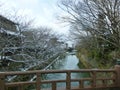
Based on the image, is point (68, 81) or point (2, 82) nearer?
point (2, 82)

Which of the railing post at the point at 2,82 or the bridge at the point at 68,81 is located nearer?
the railing post at the point at 2,82

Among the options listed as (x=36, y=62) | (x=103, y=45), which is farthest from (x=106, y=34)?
(x=103, y=45)

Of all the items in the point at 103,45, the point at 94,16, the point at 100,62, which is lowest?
the point at 100,62

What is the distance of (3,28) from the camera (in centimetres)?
1580

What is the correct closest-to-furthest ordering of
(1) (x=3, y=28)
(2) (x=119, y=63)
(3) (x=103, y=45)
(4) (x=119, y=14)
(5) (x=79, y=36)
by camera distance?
(2) (x=119, y=63)
(1) (x=3, y=28)
(4) (x=119, y=14)
(5) (x=79, y=36)
(3) (x=103, y=45)

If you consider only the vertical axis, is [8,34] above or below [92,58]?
above

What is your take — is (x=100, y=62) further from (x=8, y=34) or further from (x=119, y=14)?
(x=8, y=34)

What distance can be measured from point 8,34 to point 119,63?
30.4 feet

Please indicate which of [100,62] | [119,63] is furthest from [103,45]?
[119,63]

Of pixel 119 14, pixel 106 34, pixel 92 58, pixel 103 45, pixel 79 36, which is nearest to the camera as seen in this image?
pixel 119 14

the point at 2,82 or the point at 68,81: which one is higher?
the point at 2,82

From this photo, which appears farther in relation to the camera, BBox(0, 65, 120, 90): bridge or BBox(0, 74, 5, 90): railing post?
BBox(0, 65, 120, 90): bridge

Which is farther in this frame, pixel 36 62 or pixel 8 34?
pixel 36 62

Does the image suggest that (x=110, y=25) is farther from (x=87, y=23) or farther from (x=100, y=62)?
(x=100, y=62)
